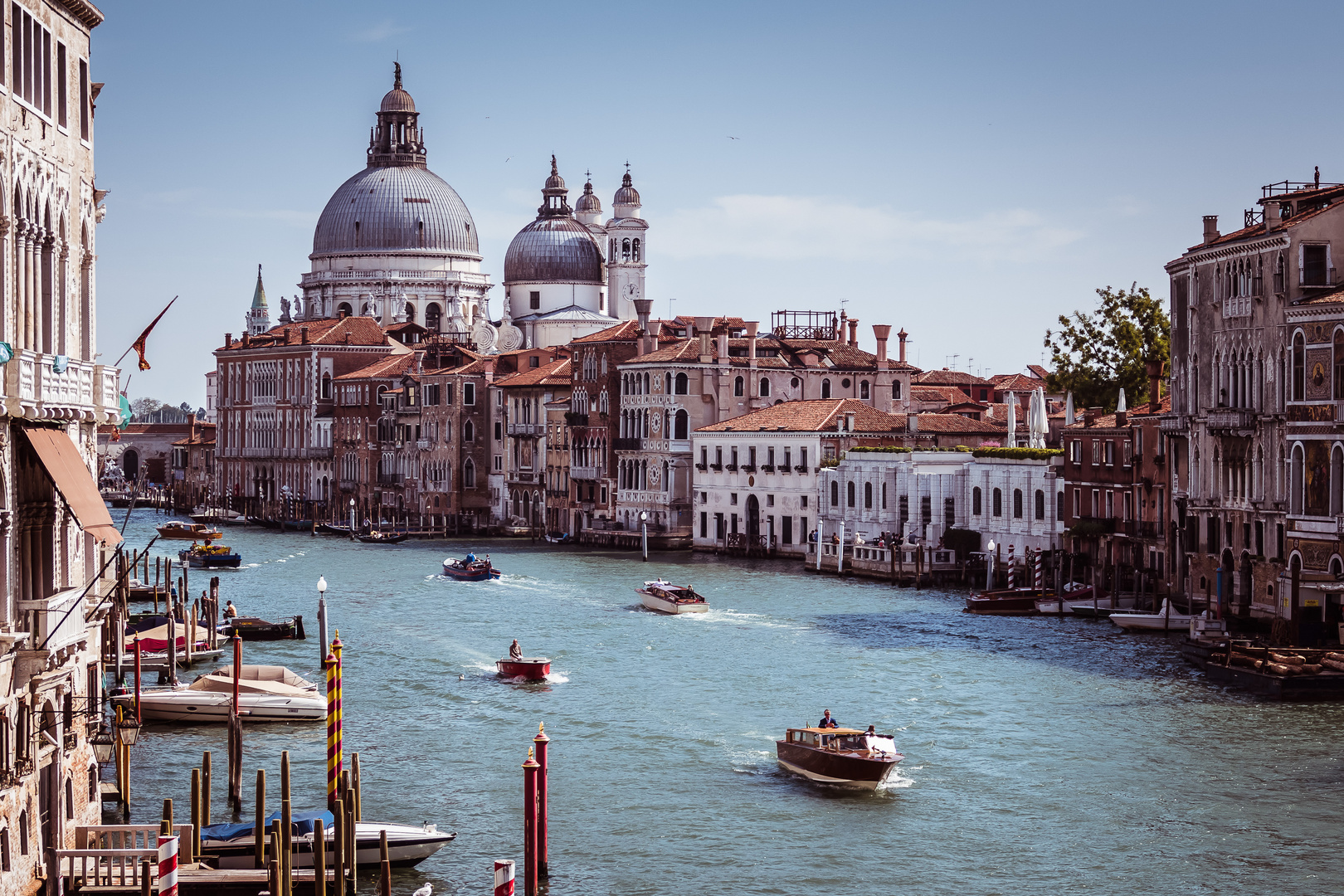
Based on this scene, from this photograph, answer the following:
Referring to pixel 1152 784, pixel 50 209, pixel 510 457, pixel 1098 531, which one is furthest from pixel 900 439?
pixel 50 209

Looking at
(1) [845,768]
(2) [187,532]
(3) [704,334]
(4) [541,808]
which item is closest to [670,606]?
(1) [845,768]

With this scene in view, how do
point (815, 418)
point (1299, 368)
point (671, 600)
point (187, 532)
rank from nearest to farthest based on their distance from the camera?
point (1299, 368) < point (671, 600) < point (815, 418) < point (187, 532)

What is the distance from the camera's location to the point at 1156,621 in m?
35.8

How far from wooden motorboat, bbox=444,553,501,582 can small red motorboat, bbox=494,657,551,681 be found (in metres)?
18.3

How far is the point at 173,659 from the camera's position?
29031mm

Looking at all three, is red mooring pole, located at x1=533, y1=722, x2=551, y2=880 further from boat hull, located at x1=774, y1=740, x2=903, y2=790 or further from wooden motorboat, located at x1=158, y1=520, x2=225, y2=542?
wooden motorboat, located at x1=158, y1=520, x2=225, y2=542

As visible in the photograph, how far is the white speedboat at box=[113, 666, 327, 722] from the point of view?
26359 mm

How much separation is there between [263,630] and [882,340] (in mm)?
30994

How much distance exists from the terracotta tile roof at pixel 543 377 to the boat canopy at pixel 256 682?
140ft

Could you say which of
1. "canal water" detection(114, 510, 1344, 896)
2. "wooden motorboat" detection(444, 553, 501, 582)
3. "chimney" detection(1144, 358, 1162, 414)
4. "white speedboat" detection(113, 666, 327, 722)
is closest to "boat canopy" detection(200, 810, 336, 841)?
"canal water" detection(114, 510, 1344, 896)

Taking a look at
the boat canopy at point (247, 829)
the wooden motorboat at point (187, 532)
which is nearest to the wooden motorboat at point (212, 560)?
the wooden motorboat at point (187, 532)

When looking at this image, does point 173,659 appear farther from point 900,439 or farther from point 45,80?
point 900,439

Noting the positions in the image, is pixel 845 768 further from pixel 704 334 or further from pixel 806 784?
pixel 704 334

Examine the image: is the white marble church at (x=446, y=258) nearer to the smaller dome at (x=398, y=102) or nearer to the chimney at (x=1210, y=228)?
the smaller dome at (x=398, y=102)
